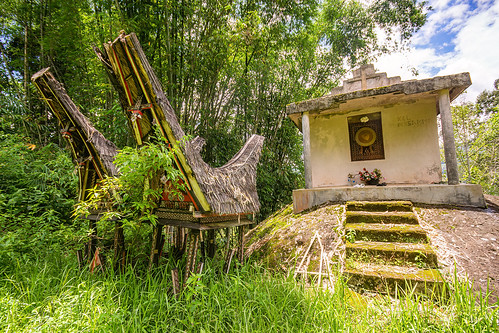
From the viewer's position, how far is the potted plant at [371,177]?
569 cm

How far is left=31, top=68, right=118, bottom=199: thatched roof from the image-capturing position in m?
2.39

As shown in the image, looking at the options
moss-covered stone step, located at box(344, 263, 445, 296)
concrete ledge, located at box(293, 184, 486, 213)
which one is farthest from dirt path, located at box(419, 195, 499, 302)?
moss-covered stone step, located at box(344, 263, 445, 296)

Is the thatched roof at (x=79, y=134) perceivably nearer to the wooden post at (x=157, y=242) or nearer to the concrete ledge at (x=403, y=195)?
the wooden post at (x=157, y=242)

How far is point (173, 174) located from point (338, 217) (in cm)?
295

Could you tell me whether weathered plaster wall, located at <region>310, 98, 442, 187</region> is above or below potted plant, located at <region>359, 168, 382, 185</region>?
above

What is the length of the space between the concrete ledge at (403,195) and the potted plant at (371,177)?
4.44 feet

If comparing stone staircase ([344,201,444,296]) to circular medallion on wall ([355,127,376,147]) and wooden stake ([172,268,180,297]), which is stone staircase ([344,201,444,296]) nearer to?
wooden stake ([172,268,180,297])

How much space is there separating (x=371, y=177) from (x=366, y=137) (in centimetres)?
105

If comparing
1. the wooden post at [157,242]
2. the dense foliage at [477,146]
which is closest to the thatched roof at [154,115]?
the wooden post at [157,242]

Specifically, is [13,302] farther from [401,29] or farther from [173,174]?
[401,29]

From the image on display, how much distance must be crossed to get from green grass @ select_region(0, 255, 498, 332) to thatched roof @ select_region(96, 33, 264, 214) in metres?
0.76

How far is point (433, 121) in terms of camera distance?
555 cm

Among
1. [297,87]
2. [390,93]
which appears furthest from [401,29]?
[390,93]

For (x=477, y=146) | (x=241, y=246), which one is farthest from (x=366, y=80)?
(x=477, y=146)
